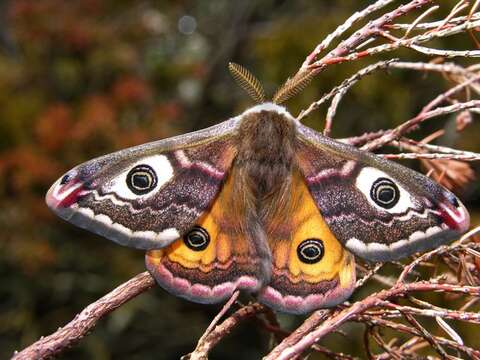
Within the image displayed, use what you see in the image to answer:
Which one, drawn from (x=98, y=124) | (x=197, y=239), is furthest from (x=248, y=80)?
(x=98, y=124)

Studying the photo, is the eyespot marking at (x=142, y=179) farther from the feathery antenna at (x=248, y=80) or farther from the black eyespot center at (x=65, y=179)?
the feathery antenna at (x=248, y=80)

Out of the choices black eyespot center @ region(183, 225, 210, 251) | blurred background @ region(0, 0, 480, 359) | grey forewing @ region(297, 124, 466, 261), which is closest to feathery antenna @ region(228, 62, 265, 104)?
grey forewing @ region(297, 124, 466, 261)

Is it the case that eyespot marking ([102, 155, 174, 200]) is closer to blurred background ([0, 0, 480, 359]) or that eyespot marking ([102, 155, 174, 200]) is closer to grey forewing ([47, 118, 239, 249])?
grey forewing ([47, 118, 239, 249])

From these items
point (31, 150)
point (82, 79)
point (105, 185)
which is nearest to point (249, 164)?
point (105, 185)

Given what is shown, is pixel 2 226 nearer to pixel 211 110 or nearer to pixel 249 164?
pixel 211 110

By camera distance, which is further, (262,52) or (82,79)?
(82,79)
